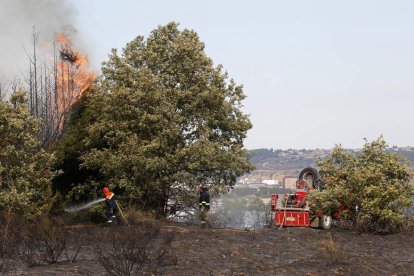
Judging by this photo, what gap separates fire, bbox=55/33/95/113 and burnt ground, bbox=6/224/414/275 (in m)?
19.0

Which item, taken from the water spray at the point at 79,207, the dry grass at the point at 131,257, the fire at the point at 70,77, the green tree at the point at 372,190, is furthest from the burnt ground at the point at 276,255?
the fire at the point at 70,77

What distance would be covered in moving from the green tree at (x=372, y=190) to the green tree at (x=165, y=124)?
6.74 m

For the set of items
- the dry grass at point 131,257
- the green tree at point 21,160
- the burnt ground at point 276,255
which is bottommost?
the burnt ground at point 276,255

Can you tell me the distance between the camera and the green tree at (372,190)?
24.9 m

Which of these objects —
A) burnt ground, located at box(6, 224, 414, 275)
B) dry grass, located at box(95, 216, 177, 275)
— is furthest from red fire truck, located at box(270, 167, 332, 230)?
dry grass, located at box(95, 216, 177, 275)

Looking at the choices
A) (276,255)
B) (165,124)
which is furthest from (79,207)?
(276,255)

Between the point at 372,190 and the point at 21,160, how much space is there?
14439mm

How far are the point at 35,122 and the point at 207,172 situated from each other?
10.1 m

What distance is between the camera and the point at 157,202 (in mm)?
32094

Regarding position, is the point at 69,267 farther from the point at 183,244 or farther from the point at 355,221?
the point at 355,221

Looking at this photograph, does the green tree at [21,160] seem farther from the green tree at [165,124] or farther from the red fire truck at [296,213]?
the red fire truck at [296,213]

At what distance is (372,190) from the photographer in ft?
82.0

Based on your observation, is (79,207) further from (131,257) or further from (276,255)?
(131,257)

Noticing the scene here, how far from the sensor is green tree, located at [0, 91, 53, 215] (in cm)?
2419
